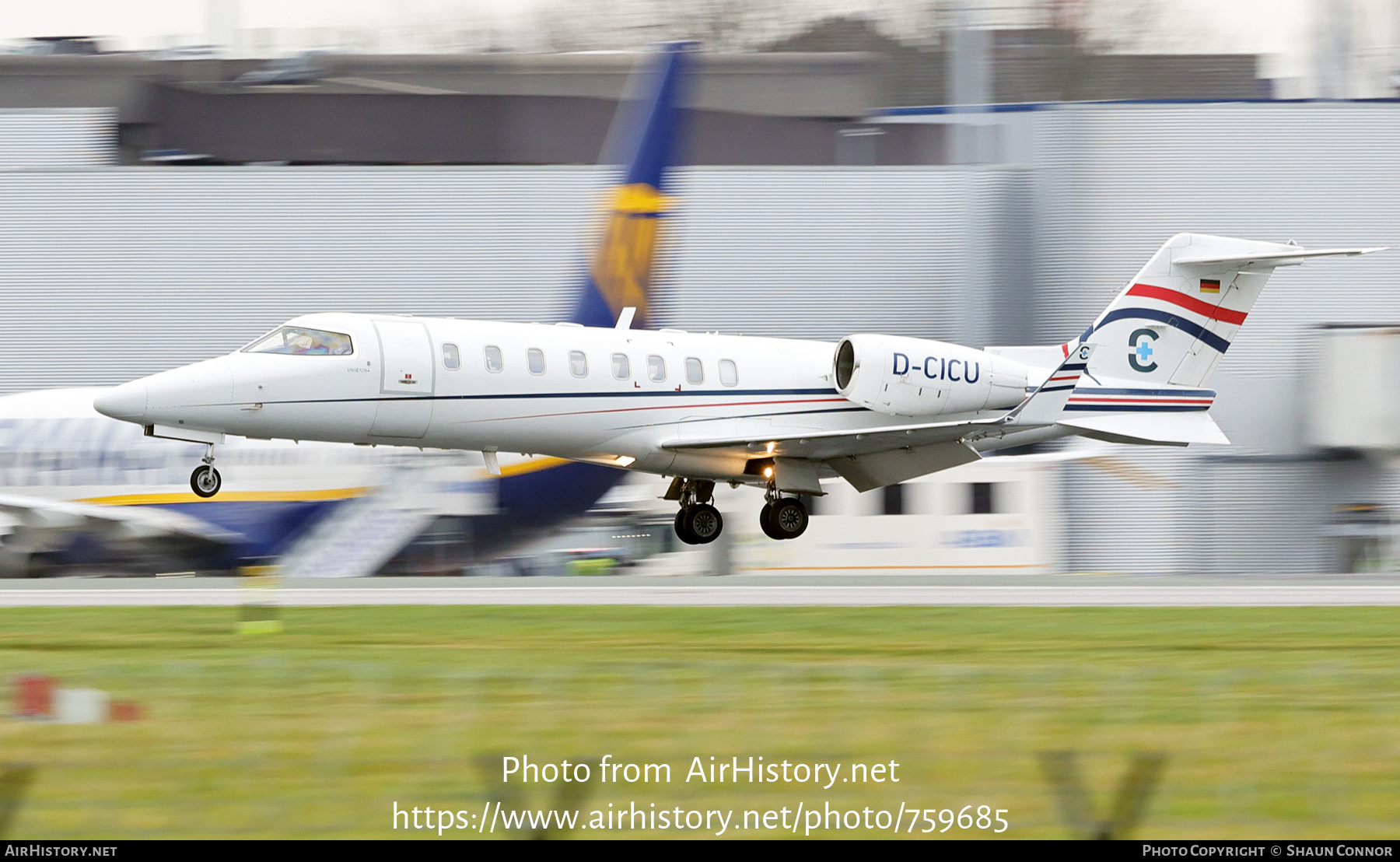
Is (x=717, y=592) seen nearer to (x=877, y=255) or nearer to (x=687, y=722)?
(x=687, y=722)

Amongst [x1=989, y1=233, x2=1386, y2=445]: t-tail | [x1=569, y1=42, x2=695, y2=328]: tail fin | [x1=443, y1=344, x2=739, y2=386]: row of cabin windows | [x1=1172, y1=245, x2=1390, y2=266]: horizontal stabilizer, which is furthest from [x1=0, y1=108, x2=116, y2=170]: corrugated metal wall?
[x1=1172, y1=245, x2=1390, y2=266]: horizontal stabilizer

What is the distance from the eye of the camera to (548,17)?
42562mm

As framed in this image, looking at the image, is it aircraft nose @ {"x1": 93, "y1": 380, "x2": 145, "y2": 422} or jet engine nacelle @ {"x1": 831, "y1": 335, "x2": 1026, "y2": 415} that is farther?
jet engine nacelle @ {"x1": 831, "y1": 335, "x2": 1026, "y2": 415}

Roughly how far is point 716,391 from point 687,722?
10839mm

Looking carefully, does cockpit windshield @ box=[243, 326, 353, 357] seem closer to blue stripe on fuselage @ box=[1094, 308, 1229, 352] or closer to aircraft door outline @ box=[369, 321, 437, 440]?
aircraft door outline @ box=[369, 321, 437, 440]

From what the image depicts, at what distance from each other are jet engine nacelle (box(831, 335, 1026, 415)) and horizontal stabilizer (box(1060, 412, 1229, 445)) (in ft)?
4.06

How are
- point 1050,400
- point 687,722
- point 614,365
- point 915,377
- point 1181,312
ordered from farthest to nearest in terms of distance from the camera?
point 1181,312, point 915,377, point 1050,400, point 614,365, point 687,722

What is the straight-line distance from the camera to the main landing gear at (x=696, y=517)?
21.6 meters

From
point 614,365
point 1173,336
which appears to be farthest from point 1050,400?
point 614,365

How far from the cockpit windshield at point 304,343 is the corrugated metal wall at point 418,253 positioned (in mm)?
12054

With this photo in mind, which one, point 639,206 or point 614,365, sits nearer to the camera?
point 614,365

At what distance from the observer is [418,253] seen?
1230 inches

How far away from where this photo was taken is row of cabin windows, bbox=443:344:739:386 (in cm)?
1886

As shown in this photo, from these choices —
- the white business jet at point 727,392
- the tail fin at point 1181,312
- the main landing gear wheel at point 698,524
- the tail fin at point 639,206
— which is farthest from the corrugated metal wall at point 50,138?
the tail fin at point 1181,312
